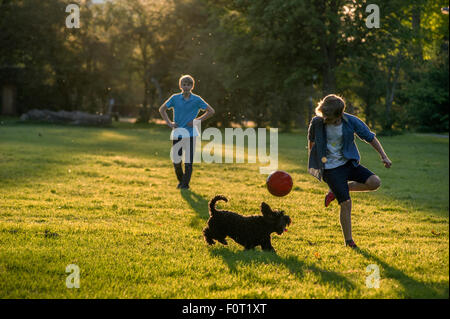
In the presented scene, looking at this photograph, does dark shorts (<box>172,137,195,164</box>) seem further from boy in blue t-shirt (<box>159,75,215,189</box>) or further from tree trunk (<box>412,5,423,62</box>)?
tree trunk (<box>412,5,423,62</box>)

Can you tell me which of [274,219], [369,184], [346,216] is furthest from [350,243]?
[274,219]

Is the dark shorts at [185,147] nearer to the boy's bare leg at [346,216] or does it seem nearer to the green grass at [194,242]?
the green grass at [194,242]

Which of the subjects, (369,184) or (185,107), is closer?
(369,184)

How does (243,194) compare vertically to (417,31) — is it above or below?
below

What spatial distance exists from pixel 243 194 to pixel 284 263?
4550mm

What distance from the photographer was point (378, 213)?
25.7 feet

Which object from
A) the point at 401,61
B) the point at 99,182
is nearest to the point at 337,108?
the point at 99,182

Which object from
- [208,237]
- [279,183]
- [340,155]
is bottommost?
[208,237]

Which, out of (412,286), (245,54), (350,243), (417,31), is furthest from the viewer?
(245,54)

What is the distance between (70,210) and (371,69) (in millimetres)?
25749

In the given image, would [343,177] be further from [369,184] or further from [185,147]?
[185,147]

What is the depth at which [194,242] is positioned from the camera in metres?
5.64

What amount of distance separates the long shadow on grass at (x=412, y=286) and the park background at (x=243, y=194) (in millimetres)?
18
